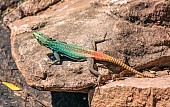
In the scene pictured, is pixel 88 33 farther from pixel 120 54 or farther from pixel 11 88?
pixel 11 88

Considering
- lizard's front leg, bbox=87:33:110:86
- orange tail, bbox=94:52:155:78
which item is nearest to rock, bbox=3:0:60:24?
lizard's front leg, bbox=87:33:110:86

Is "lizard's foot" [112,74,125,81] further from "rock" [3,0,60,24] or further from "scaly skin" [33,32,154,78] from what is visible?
"rock" [3,0,60,24]

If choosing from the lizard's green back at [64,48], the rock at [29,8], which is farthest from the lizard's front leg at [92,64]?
the rock at [29,8]

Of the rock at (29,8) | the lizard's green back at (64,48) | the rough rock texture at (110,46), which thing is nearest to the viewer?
the rough rock texture at (110,46)

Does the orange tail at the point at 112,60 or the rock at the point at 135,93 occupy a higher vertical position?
the orange tail at the point at 112,60

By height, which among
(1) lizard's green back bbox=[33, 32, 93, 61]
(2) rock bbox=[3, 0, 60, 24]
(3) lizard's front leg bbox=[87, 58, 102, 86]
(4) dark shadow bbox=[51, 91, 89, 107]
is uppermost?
(2) rock bbox=[3, 0, 60, 24]

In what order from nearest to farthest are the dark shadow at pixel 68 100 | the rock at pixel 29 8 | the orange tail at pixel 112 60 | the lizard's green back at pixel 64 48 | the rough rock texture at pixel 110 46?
the rough rock texture at pixel 110 46, the orange tail at pixel 112 60, the lizard's green back at pixel 64 48, the dark shadow at pixel 68 100, the rock at pixel 29 8

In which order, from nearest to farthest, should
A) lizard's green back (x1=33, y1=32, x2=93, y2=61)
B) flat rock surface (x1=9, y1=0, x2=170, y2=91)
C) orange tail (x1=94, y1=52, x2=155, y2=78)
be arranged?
flat rock surface (x1=9, y1=0, x2=170, y2=91), orange tail (x1=94, y1=52, x2=155, y2=78), lizard's green back (x1=33, y1=32, x2=93, y2=61)

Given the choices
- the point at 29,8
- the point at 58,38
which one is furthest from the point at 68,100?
the point at 29,8

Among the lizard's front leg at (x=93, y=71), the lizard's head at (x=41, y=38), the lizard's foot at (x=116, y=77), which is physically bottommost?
the lizard's foot at (x=116, y=77)

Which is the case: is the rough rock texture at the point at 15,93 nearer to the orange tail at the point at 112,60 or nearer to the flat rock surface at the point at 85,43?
the flat rock surface at the point at 85,43
